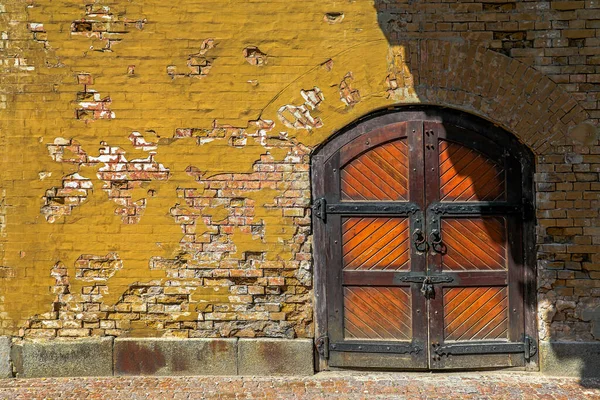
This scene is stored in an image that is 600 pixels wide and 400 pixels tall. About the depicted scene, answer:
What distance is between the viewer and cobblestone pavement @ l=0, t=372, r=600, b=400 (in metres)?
5.39

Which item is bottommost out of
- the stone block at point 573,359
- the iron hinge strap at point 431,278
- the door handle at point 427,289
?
the stone block at point 573,359

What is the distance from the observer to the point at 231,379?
5789mm

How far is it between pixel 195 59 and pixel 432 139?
7.83ft

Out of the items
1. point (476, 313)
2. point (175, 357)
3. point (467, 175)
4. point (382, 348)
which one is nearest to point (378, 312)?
point (382, 348)

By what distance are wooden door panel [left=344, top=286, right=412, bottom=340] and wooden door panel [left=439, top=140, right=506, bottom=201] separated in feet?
3.48

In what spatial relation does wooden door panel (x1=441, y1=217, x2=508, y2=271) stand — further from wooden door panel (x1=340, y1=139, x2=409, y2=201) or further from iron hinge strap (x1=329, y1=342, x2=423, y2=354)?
iron hinge strap (x1=329, y1=342, x2=423, y2=354)

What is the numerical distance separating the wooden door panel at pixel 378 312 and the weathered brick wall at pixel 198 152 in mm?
416

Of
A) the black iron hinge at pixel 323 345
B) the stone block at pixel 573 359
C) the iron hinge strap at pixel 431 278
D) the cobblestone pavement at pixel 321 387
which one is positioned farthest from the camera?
the black iron hinge at pixel 323 345

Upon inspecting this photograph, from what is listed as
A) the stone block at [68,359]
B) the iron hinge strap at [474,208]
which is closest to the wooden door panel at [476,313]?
the iron hinge strap at [474,208]

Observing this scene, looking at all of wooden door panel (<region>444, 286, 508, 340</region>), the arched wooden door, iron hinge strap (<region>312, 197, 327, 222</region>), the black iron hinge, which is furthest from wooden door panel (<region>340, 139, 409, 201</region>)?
the black iron hinge

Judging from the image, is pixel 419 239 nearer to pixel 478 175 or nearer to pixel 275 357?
pixel 478 175

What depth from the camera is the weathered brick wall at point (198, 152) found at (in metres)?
5.75

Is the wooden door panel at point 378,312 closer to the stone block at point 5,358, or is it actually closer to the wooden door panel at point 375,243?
the wooden door panel at point 375,243

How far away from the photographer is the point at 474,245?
585 cm
